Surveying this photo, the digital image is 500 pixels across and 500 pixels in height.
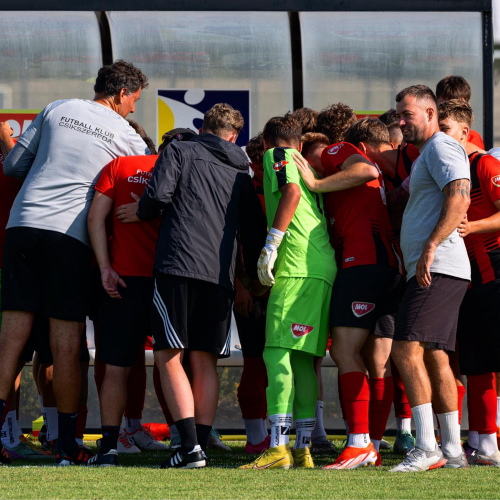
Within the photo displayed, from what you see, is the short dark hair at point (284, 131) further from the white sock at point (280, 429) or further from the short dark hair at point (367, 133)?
the white sock at point (280, 429)

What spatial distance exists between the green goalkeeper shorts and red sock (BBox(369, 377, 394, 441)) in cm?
50

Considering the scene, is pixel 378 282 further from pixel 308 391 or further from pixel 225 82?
pixel 225 82

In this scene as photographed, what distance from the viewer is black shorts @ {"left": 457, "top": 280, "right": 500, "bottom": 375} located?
4406mm

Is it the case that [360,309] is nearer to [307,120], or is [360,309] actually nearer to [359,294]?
[359,294]

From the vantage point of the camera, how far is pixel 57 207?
4.39 meters

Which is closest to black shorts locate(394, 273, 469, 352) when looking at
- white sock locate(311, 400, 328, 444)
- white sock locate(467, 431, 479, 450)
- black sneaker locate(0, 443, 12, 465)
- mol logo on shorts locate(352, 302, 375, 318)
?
mol logo on shorts locate(352, 302, 375, 318)

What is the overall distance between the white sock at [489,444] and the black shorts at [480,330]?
321mm

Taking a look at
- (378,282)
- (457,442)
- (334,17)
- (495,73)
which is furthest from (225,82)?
(457,442)

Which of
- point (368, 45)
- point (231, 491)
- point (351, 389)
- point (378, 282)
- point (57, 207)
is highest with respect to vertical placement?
point (368, 45)

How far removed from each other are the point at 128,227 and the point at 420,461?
1810mm

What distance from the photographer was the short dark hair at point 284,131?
447cm

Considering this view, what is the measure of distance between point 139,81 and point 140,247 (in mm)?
942

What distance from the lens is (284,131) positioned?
4465 mm

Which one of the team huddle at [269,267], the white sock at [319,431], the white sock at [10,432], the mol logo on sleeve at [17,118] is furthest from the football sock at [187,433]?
the mol logo on sleeve at [17,118]
